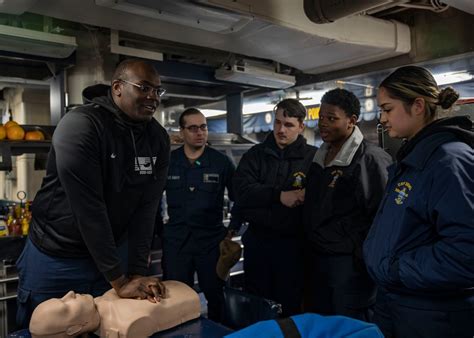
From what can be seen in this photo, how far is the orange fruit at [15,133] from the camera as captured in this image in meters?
3.00

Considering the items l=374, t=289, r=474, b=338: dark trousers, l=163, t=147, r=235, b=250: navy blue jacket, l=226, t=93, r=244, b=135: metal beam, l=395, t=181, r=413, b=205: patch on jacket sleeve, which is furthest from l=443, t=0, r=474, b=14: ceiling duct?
l=226, t=93, r=244, b=135: metal beam

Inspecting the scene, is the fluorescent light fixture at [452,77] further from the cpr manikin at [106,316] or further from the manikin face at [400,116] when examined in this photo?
the cpr manikin at [106,316]

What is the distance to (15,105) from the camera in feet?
21.0

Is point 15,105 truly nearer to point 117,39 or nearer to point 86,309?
point 117,39

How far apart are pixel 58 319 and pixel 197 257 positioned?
1.60m

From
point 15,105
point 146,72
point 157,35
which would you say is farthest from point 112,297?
point 15,105

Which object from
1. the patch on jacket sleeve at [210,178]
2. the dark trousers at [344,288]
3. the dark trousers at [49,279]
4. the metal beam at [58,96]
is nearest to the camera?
the dark trousers at [49,279]

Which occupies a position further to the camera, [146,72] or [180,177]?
[180,177]

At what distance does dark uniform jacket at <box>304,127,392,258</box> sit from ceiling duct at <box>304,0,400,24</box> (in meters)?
0.81

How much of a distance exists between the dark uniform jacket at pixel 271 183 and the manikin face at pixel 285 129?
1.3 inches

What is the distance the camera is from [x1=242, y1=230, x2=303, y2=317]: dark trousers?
8.69 feet

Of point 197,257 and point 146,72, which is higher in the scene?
point 146,72

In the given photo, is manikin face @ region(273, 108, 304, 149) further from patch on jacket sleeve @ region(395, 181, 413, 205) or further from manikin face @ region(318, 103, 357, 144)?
patch on jacket sleeve @ region(395, 181, 413, 205)

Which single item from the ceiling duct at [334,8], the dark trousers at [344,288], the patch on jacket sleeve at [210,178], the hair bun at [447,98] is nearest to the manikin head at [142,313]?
the dark trousers at [344,288]
